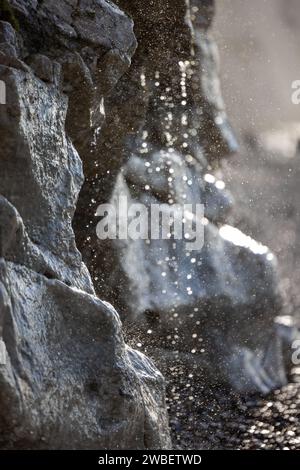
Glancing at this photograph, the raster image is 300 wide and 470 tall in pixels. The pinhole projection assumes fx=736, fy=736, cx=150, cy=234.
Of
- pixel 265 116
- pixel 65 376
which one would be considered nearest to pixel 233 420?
pixel 65 376

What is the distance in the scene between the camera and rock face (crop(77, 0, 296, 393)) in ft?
30.6

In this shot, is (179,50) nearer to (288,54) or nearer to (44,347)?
(288,54)

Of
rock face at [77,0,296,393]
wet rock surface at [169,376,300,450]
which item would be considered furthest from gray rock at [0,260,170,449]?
rock face at [77,0,296,393]

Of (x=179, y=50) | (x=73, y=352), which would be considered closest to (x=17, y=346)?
(x=73, y=352)

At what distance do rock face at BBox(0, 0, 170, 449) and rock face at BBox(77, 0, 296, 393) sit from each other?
9.21ft

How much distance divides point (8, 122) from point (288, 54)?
1009 centimetres

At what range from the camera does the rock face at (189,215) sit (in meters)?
9.34

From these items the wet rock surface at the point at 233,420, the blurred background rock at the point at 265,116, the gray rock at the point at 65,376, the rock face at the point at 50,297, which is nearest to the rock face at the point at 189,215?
the wet rock surface at the point at 233,420

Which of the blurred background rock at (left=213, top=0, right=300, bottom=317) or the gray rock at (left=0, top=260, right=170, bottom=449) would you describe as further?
the blurred background rock at (left=213, top=0, right=300, bottom=317)

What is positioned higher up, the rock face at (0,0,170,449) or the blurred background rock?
the blurred background rock

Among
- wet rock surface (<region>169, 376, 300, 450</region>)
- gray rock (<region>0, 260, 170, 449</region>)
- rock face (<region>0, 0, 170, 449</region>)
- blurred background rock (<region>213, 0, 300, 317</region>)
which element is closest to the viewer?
gray rock (<region>0, 260, 170, 449</region>)

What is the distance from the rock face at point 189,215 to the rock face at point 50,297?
281cm

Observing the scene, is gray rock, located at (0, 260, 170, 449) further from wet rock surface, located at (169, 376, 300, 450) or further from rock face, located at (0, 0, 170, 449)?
wet rock surface, located at (169, 376, 300, 450)

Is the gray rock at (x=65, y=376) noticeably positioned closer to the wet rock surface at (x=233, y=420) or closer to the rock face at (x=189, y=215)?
the wet rock surface at (x=233, y=420)
